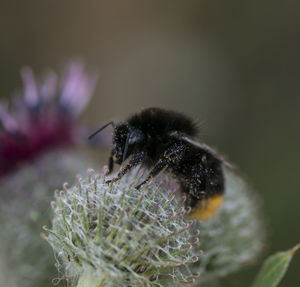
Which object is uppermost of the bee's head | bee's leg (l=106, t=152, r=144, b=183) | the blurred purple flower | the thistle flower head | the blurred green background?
the blurred green background

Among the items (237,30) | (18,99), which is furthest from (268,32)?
(18,99)

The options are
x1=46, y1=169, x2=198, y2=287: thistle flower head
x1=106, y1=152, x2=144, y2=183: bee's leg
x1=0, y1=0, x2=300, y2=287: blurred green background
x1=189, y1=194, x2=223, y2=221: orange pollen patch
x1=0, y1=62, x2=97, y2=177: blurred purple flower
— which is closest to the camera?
x1=46, y1=169, x2=198, y2=287: thistle flower head

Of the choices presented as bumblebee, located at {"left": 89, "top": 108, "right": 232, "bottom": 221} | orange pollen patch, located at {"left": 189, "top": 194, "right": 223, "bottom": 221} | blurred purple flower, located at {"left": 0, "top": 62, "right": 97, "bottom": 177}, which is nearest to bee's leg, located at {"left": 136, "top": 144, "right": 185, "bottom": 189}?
bumblebee, located at {"left": 89, "top": 108, "right": 232, "bottom": 221}

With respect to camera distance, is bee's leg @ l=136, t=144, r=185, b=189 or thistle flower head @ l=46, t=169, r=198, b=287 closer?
thistle flower head @ l=46, t=169, r=198, b=287

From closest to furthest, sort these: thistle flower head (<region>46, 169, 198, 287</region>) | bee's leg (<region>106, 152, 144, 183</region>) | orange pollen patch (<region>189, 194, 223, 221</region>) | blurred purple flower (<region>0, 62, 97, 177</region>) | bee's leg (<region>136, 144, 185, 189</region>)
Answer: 1. thistle flower head (<region>46, 169, 198, 287</region>)
2. bee's leg (<region>106, 152, 144, 183</region>)
3. bee's leg (<region>136, 144, 185, 189</region>)
4. orange pollen patch (<region>189, 194, 223, 221</region>)
5. blurred purple flower (<region>0, 62, 97, 177</region>)

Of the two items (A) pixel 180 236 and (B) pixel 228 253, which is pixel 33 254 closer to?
(B) pixel 228 253

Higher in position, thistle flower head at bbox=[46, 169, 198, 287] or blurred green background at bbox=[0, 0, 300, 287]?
blurred green background at bbox=[0, 0, 300, 287]

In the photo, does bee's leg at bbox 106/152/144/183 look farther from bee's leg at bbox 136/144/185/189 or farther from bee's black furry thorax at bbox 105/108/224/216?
bee's leg at bbox 136/144/185/189
